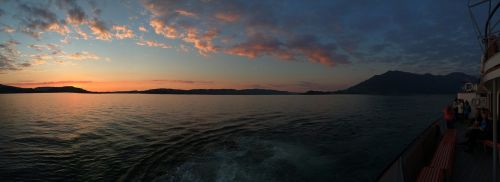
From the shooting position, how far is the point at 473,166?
8.34m

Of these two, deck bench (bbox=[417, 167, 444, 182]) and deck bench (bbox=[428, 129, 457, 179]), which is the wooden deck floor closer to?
deck bench (bbox=[428, 129, 457, 179])

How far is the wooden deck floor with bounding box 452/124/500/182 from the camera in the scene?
745 centimetres

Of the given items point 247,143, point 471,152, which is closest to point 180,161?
point 247,143

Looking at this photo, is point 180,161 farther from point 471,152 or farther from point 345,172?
point 471,152

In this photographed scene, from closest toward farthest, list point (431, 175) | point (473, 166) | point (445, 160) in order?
point (431, 175), point (445, 160), point (473, 166)

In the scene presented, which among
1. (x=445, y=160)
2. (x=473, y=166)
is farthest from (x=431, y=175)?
(x=473, y=166)

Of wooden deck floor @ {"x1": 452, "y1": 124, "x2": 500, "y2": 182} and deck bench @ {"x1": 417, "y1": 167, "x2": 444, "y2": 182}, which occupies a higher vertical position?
deck bench @ {"x1": 417, "y1": 167, "x2": 444, "y2": 182}

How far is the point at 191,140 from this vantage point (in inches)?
720

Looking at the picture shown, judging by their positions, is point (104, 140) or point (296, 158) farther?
point (104, 140)

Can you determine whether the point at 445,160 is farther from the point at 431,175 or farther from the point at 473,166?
the point at 431,175

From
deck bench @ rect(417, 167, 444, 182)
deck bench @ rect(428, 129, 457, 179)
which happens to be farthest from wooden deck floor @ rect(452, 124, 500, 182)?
deck bench @ rect(417, 167, 444, 182)

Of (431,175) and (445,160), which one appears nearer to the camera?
(431,175)

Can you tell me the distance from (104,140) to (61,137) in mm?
4408

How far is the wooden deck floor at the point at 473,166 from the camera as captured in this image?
293 inches
